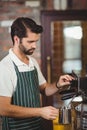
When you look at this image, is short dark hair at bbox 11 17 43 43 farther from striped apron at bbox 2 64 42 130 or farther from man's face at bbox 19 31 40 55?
striped apron at bbox 2 64 42 130

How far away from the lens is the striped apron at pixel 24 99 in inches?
80.6

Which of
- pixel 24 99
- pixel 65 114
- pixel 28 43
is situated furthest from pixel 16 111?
pixel 28 43

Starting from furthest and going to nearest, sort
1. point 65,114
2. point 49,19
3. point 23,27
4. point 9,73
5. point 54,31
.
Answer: point 54,31
point 49,19
point 23,27
point 9,73
point 65,114

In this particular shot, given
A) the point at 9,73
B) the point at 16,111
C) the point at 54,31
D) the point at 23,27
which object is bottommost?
the point at 16,111

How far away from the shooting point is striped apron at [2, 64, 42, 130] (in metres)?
2.05

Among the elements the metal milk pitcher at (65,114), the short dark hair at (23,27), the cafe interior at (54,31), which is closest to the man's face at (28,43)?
the short dark hair at (23,27)

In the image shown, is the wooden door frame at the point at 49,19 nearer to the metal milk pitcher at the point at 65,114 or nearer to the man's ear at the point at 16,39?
the man's ear at the point at 16,39

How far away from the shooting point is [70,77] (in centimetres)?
203

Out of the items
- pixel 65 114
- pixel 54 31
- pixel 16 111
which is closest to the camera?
pixel 65 114

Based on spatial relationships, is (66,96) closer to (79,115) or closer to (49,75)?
(79,115)

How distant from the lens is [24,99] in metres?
2.07

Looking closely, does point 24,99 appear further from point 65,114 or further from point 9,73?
point 65,114

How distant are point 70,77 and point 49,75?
247 cm

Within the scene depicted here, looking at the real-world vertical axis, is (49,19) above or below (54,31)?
above
